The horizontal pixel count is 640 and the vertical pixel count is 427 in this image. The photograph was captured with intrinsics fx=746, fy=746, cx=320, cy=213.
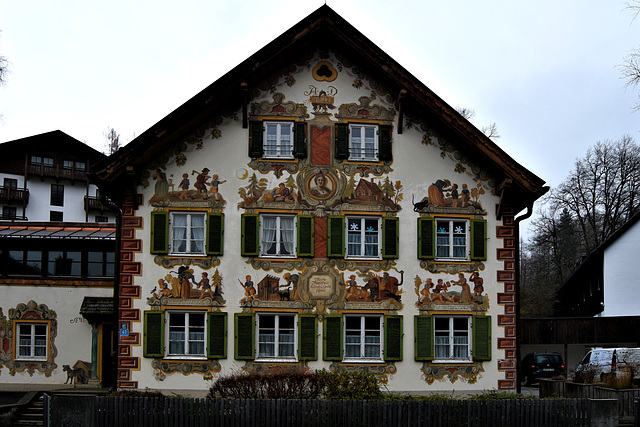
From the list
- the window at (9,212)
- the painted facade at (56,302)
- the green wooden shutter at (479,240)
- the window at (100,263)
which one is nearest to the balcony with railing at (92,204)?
the window at (9,212)

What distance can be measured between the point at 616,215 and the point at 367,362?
38.5m

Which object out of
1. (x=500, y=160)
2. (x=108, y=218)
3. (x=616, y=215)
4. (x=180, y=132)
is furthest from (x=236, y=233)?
(x=108, y=218)

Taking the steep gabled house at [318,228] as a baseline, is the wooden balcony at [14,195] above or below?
above

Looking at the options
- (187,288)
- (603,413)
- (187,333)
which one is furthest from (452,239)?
(187,333)

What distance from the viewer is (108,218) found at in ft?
216

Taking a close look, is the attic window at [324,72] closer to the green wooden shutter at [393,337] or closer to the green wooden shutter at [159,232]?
the green wooden shutter at [159,232]

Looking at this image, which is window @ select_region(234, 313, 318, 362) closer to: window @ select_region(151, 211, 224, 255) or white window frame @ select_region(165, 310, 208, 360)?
white window frame @ select_region(165, 310, 208, 360)

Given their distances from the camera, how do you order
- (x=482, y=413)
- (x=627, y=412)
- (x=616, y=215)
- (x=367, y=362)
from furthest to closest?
1. (x=616, y=215)
2. (x=367, y=362)
3. (x=627, y=412)
4. (x=482, y=413)

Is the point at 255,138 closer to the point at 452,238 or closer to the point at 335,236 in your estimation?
the point at 335,236

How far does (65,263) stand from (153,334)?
882cm

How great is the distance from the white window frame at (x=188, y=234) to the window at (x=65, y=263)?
8.22m

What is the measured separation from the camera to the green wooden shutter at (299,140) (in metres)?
22.4

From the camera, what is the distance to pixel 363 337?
22031 millimetres

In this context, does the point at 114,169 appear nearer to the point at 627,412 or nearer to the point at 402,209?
the point at 402,209
